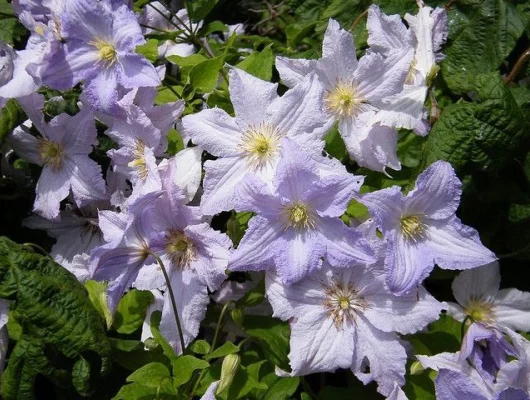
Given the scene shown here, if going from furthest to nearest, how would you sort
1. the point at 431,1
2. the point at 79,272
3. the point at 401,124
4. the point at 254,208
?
the point at 431,1
the point at 79,272
the point at 401,124
the point at 254,208

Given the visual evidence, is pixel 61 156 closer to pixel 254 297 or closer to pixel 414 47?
pixel 254 297

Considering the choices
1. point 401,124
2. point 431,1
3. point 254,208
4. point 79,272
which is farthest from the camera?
point 431,1

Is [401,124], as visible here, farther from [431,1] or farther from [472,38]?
[431,1]

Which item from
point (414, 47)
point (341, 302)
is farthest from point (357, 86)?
point (341, 302)

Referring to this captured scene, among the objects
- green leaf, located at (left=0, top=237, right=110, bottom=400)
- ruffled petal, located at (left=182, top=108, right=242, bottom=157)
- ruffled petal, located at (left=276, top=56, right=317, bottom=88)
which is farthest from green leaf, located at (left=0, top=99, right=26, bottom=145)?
ruffled petal, located at (left=276, top=56, right=317, bottom=88)

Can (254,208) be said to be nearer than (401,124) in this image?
Yes

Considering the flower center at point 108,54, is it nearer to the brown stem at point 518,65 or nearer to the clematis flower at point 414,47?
the clematis flower at point 414,47

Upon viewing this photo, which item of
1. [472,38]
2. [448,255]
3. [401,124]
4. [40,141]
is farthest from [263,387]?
[472,38]
